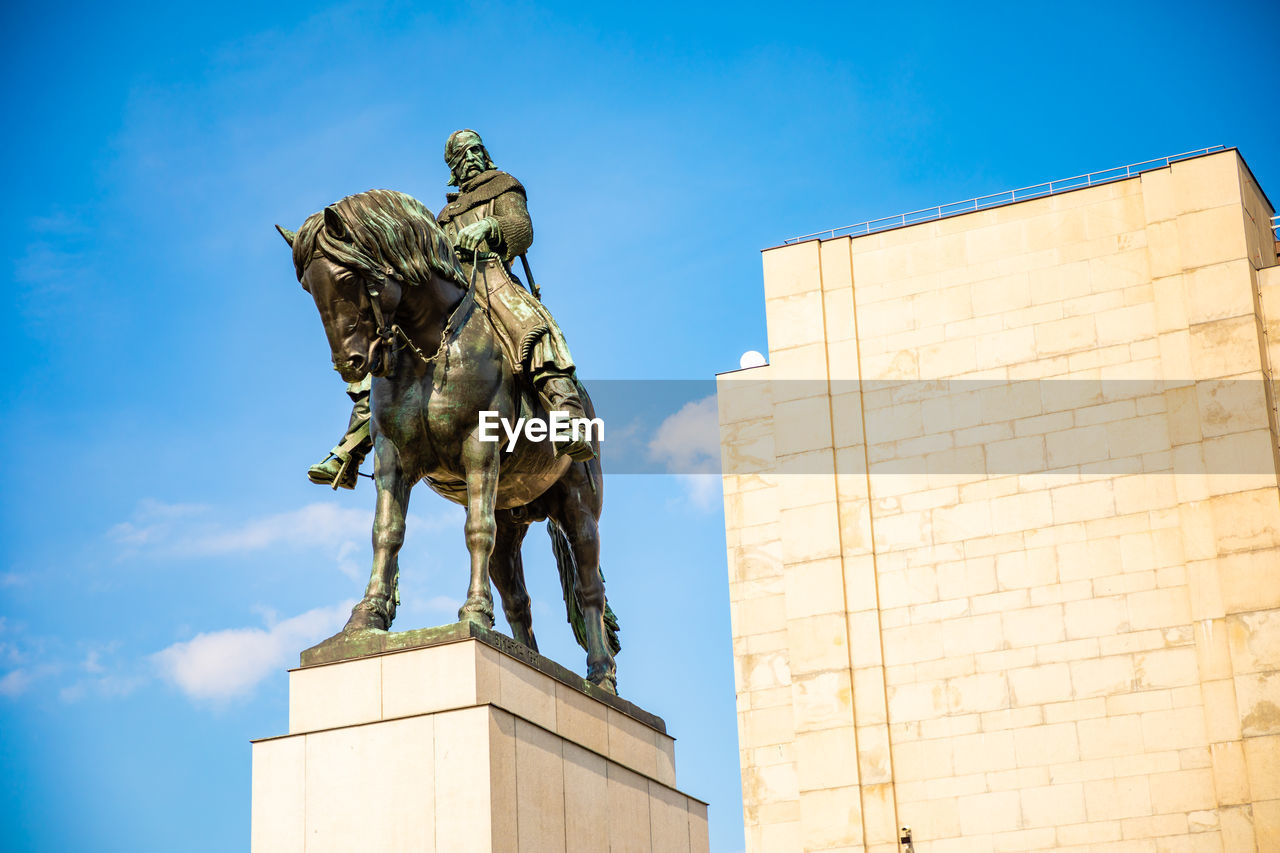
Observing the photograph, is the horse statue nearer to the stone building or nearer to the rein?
the rein

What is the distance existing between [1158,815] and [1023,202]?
9.55 m

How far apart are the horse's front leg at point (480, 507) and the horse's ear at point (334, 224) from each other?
1.71 meters

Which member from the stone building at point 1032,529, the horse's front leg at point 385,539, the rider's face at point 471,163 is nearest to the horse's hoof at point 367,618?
the horse's front leg at point 385,539

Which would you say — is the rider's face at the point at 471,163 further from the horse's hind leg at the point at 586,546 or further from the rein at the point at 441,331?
the horse's hind leg at the point at 586,546

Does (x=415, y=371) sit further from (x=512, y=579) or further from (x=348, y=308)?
(x=512, y=579)

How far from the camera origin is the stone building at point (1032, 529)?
23250 millimetres

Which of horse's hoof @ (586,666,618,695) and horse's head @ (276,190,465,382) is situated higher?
horse's head @ (276,190,465,382)

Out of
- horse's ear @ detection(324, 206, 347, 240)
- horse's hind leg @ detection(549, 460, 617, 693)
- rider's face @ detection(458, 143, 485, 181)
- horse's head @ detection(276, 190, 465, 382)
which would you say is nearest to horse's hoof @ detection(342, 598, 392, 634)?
horse's head @ detection(276, 190, 465, 382)

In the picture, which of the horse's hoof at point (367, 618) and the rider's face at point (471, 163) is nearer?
the horse's hoof at point (367, 618)

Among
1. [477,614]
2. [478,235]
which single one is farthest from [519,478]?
[478,235]

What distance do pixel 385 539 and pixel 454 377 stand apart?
1.23 metres

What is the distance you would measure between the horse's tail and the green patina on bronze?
104 millimetres

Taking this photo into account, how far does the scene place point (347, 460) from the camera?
1227cm

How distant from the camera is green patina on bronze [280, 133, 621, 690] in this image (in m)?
11.1
